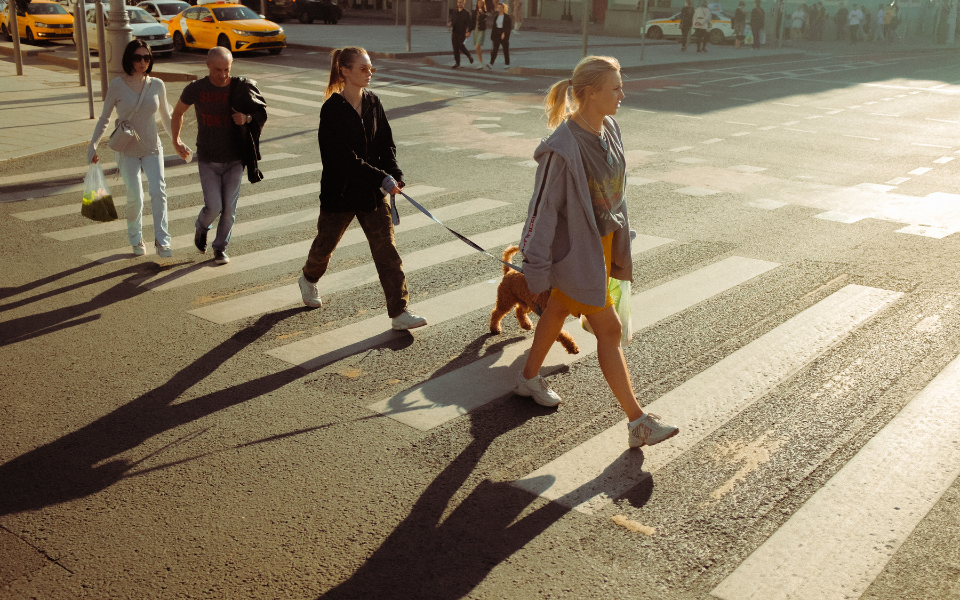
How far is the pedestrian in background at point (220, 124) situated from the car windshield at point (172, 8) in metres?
27.2

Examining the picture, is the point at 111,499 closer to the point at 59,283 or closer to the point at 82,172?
the point at 59,283

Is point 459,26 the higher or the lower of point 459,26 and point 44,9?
the lower

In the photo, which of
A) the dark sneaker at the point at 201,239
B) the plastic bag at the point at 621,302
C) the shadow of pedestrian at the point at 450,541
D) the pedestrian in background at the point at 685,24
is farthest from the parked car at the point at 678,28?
the shadow of pedestrian at the point at 450,541

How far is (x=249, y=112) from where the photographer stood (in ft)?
25.5

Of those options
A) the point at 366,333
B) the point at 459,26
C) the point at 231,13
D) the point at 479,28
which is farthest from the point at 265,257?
the point at 231,13

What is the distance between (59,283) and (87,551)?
4.30m

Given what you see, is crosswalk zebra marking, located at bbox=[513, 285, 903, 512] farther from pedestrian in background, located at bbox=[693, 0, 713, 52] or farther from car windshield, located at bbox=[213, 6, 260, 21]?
pedestrian in background, located at bbox=[693, 0, 713, 52]

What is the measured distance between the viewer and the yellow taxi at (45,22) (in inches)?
1259

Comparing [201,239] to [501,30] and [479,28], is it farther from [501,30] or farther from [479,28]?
[501,30]

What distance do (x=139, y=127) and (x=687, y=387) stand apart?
5.45m

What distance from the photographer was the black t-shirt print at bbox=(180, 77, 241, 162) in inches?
304

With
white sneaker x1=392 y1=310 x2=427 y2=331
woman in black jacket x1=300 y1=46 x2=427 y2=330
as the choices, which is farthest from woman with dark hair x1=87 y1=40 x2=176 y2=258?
white sneaker x1=392 y1=310 x2=427 y2=331

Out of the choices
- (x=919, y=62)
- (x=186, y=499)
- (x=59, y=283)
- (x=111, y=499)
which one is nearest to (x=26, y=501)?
(x=111, y=499)

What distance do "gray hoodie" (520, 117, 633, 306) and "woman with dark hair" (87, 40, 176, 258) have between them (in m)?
4.72
